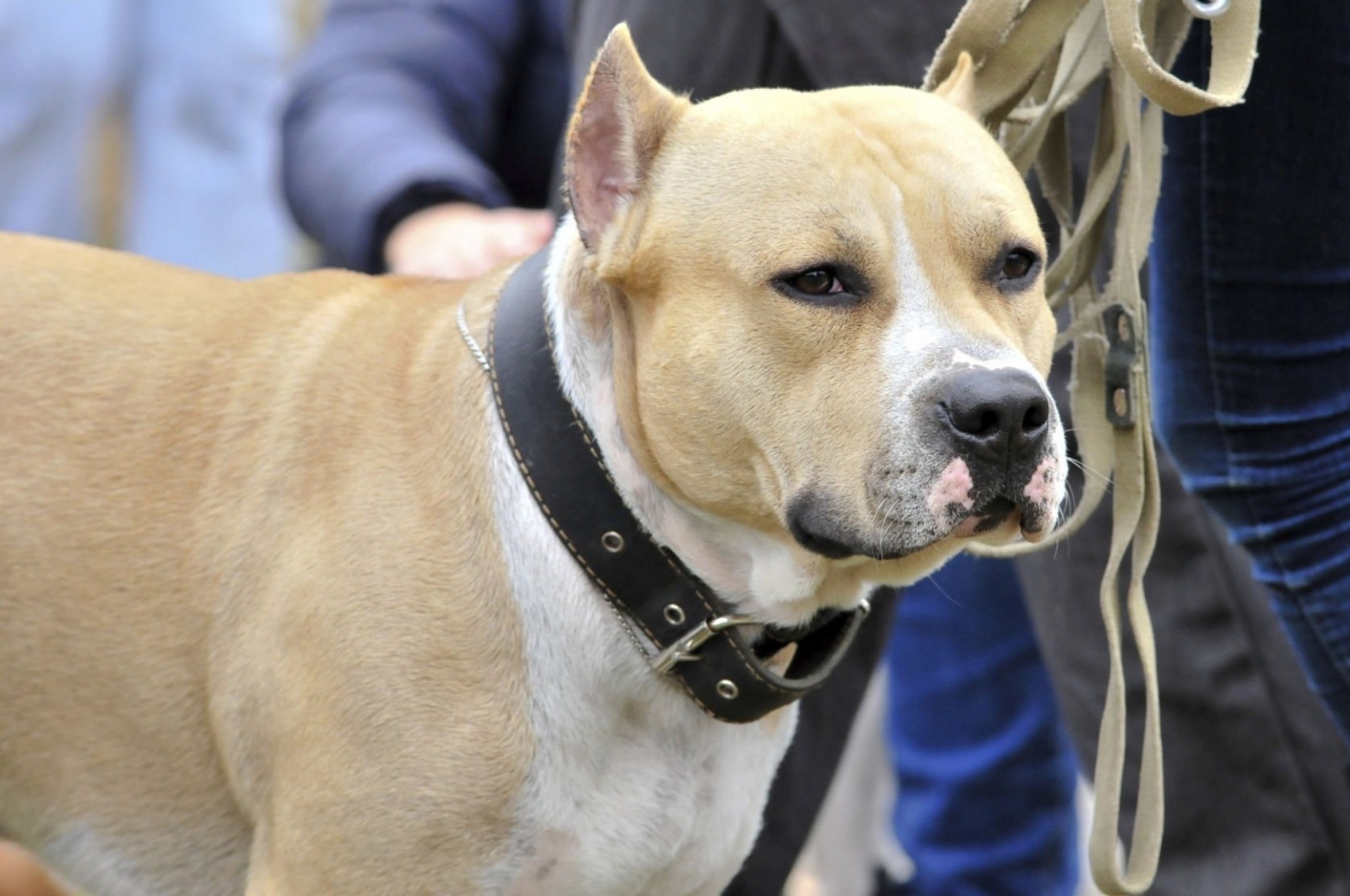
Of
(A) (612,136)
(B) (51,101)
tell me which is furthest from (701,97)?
(B) (51,101)

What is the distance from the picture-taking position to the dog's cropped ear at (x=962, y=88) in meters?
2.54

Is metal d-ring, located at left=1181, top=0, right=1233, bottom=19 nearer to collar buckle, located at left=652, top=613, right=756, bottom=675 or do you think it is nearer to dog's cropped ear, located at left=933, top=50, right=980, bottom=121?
dog's cropped ear, located at left=933, top=50, right=980, bottom=121

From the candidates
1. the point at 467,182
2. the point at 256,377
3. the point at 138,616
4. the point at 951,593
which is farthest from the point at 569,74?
the point at 138,616

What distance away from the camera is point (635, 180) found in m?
2.35

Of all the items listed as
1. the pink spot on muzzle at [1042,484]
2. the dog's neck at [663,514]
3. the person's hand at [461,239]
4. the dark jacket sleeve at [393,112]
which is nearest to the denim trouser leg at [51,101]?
the dark jacket sleeve at [393,112]

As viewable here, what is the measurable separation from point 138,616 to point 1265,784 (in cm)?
213

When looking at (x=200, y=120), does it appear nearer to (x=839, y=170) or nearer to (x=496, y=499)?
(x=496, y=499)

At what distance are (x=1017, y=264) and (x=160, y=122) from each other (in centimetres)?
432

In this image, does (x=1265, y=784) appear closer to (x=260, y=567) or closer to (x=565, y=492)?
(x=565, y=492)

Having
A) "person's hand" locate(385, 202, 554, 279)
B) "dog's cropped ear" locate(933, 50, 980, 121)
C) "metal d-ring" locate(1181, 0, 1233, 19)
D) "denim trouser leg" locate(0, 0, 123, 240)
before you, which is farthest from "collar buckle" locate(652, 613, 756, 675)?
"denim trouser leg" locate(0, 0, 123, 240)

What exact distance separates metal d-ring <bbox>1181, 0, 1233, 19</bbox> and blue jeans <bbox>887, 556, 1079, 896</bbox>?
7.57 feet

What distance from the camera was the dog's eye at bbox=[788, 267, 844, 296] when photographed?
2.22m

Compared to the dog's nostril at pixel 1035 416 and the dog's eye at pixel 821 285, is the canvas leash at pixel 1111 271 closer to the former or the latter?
the dog's nostril at pixel 1035 416

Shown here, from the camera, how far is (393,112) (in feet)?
12.9
